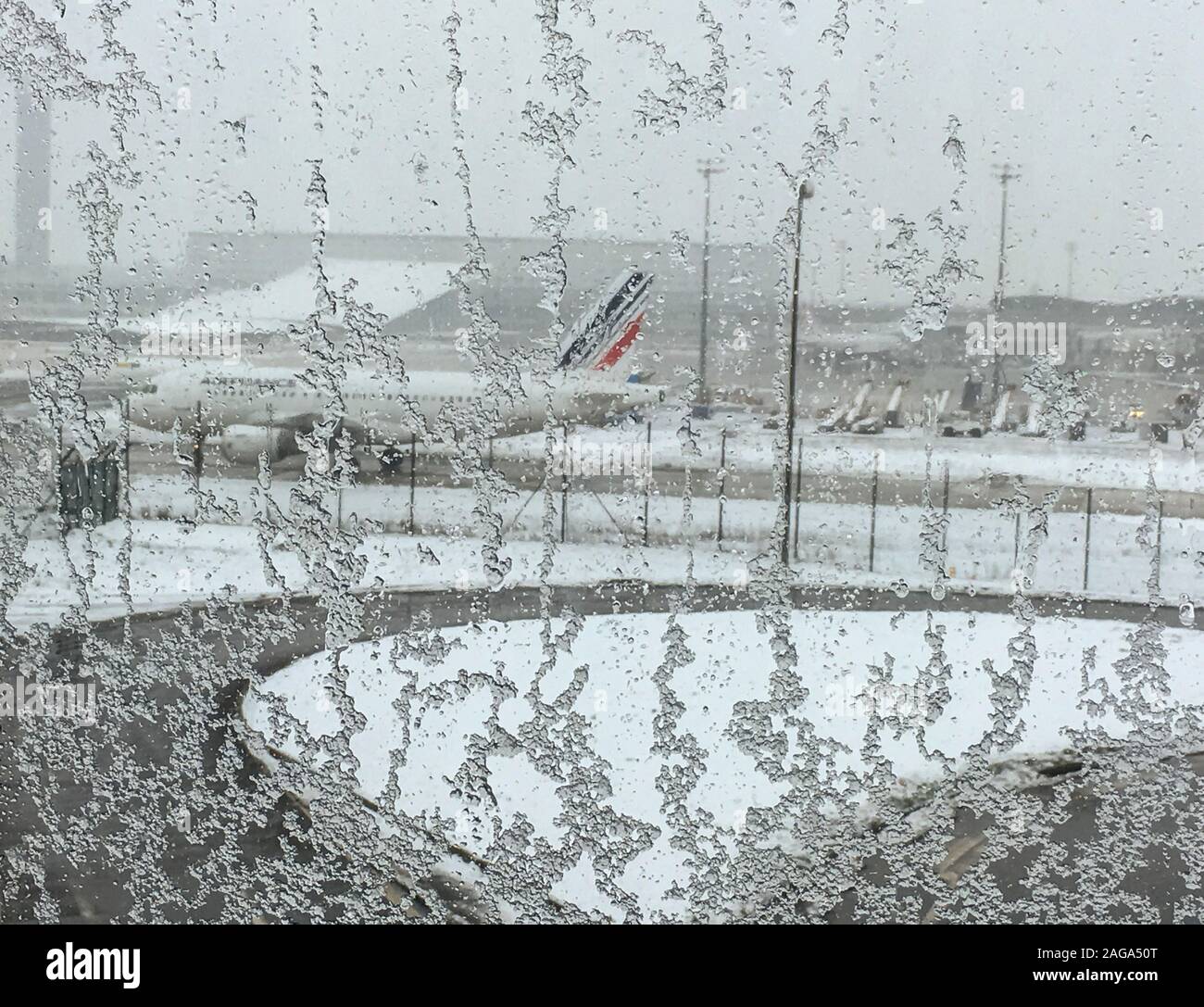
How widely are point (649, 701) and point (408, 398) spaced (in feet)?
2.02

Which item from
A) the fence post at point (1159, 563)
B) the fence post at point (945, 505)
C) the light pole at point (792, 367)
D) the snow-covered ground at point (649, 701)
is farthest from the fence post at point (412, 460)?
the fence post at point (1159, 563)

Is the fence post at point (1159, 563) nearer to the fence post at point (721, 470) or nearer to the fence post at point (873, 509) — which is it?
the fence post at point (873, 509)

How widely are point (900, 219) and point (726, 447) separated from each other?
428mm

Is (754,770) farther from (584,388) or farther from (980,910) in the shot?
(584,388)

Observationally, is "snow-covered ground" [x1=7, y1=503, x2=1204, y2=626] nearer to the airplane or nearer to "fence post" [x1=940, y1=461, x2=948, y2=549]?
"fence post" [x1=940, y1=461, x2=948, y2=549]

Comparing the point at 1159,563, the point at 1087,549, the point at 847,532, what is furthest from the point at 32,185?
the point at 1159,563

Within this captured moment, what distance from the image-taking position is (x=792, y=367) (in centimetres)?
156

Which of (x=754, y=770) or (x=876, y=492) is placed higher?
(x=876, y=492)

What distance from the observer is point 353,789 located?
1665mm

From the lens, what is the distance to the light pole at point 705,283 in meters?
1.54

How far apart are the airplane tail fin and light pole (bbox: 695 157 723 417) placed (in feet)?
0.28

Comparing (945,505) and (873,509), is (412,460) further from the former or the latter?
(945,505)

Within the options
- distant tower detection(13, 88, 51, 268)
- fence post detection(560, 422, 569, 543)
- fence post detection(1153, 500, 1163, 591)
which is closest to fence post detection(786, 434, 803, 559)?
fence post detection(560, 422, 569, 543)
